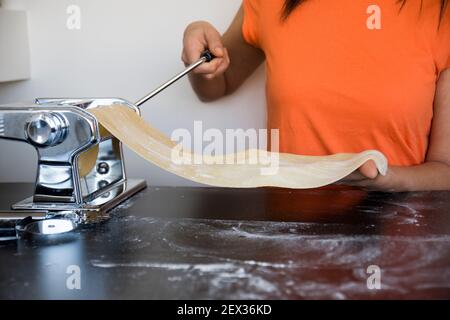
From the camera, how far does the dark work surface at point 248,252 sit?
61 centimetres

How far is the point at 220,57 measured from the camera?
3.78 feet

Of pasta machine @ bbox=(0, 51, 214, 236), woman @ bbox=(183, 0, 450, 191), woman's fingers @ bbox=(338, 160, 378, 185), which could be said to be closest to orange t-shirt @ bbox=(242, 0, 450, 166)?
woman @ bbox=(183, 0, 450, 191)

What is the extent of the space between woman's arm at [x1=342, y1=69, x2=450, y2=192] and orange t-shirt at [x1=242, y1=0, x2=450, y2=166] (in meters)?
0.02

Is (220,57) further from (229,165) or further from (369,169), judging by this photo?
(369,169)

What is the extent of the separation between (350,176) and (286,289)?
364mm

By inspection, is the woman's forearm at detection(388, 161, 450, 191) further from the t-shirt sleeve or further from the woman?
the t-shirt sleeve

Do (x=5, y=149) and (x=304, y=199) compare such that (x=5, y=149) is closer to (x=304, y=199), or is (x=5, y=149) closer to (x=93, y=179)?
(x=93, y=179)

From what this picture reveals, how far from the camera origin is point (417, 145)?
3.84ft

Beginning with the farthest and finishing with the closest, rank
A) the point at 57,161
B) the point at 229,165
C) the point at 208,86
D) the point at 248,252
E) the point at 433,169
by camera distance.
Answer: the point at 208,86 → the point at 433,169 → the point at 229,165 → the point at 57,161 → the point at 248,252

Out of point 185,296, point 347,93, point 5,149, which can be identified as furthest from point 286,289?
point 5,149

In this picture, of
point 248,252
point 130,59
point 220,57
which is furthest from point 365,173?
point 130,59

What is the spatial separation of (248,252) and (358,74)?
600mm

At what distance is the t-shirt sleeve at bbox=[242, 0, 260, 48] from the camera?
1282 mm

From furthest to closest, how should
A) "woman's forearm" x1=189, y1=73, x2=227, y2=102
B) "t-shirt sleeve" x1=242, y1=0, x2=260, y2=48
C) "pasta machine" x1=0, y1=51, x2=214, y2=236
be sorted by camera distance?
Answer: "woman's forearm" x1=189, y1=73, x2=227, y2=102, "t-shirt sleeve" x1=242, y1=0, x2=260, y2=48, "pasta machine" x1=0, y1=51, x2=214, y2=236
